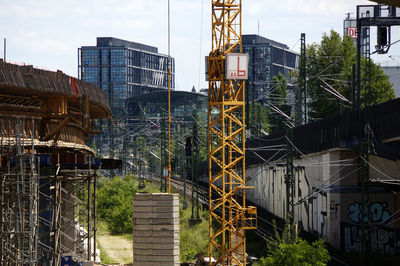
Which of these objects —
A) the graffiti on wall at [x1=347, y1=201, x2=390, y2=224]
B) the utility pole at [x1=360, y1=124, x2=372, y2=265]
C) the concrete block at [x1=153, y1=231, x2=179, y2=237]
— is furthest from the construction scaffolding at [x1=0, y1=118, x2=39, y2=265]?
the graffiti on wall at [x1=347, y1=201, x2=390, y2=224]

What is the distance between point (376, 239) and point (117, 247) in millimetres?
20419

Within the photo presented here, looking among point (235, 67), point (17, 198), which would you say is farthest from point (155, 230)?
point (235, 67)

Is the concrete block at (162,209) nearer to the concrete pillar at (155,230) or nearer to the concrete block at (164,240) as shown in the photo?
the concrete pillar at (155,230)

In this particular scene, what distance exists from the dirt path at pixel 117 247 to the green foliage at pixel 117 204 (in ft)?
6.37

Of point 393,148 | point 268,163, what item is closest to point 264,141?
point 268,163

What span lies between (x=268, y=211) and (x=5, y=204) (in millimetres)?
44199

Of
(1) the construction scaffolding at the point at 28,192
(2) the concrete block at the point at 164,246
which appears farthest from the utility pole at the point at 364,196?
(1) the construction scaffolding at the point at 28,192

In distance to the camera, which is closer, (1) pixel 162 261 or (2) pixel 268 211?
(1) pixel 162 261

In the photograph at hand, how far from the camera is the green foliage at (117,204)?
232 ft

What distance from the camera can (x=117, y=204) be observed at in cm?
7712

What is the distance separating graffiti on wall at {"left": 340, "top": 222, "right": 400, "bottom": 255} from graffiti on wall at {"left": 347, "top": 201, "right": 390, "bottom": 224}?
0.51 meters

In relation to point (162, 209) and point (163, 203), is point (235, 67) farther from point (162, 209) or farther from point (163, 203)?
point (162, 209)

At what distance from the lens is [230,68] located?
50.3 meters

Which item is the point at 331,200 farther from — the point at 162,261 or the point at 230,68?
the point at 162,261
